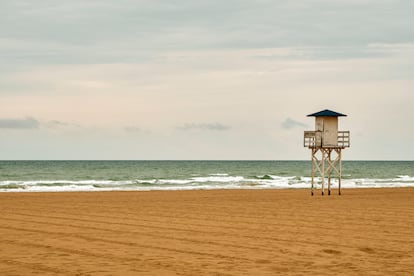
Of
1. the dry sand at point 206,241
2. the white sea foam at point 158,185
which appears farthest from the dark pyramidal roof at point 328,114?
the white sea foam at point 158,185

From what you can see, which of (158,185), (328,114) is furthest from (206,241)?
(158,185)

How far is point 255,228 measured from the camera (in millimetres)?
18281

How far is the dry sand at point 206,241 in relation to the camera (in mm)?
11898

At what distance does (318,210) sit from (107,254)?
13198 mm

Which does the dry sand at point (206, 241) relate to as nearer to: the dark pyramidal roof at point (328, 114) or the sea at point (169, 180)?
the dark pyramidal roof at point (328, 114)

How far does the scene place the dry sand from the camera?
39.0ft

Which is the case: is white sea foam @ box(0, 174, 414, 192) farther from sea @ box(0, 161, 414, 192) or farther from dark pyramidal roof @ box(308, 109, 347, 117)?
dark pyramidal roof @ box(308, 109, 347, 117)

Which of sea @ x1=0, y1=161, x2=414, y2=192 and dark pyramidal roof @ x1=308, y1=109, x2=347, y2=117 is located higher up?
dark pyramidal roof @ x1=308, y1=109, x2=347, y2=117

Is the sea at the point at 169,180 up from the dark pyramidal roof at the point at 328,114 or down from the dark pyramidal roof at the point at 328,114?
down

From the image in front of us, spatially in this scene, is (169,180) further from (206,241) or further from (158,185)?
(206,241)

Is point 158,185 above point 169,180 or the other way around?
the other way around

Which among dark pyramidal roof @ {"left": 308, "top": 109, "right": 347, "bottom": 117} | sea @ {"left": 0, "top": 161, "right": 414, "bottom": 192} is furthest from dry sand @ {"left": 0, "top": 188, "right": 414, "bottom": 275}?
sea @ {"left": 0, "top": 161, "right": 414, "bottom": 192}

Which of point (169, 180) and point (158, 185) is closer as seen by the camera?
point (158, 185)

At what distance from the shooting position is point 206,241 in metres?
15.4
